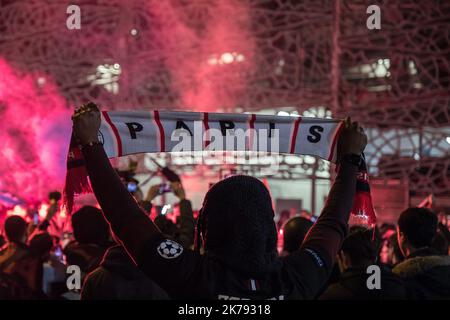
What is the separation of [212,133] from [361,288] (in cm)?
108

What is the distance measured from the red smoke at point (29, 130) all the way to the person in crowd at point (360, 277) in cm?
1040

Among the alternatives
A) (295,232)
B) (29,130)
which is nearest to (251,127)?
(295,232)

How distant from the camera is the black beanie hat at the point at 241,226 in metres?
1.98

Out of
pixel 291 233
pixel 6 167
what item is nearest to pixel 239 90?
pixel 6 167

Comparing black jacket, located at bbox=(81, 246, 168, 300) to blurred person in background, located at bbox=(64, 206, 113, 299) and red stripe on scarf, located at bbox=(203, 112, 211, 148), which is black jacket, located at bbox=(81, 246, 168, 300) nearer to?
red stripe on scarf, located at bbox=(203, 112, 211, 148)

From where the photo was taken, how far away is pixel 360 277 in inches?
139

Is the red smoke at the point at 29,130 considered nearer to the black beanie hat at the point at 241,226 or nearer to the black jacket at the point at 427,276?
the black jacket at the point at 427,276

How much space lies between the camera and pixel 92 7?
1350 centimetres

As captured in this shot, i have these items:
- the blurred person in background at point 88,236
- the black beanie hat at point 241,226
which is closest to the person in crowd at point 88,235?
the blurred person in background at point 88,236

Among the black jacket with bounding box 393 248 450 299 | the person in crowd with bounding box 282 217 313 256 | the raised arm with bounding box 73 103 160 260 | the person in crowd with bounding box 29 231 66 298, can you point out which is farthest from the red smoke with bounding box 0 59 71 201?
the raised arm with bounding box 73 103 160 260

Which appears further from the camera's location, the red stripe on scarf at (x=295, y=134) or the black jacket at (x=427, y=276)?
the black jacket at (x=427, y=276)

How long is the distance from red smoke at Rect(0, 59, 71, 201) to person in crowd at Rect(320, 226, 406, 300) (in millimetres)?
10402
